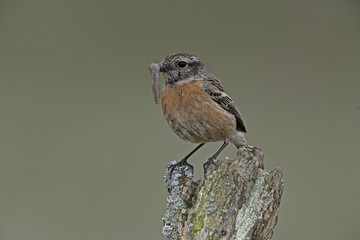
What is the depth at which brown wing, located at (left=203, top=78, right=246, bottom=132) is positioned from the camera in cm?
518

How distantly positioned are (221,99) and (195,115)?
1.38 ft

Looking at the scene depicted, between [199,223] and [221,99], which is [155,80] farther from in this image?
[199,223]

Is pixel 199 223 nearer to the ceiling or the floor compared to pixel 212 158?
nearer to the floor

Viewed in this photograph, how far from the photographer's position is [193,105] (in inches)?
195

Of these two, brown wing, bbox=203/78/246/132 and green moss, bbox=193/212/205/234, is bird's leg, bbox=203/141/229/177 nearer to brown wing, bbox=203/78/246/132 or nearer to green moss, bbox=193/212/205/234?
brown wing, bbox=203/78/246/132

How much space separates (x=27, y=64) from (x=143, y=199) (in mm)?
4168

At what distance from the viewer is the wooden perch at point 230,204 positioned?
137 inches

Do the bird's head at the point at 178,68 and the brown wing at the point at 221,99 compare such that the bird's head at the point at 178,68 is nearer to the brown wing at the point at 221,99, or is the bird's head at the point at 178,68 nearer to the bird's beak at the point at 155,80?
the bird's beak at the point at 155,80

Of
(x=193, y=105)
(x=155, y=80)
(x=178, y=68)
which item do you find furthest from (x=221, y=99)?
(x=155, y=80)

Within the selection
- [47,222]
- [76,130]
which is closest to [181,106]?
[47,222]

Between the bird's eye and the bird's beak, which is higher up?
the bird's eye

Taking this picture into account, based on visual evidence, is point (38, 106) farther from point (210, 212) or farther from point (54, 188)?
point (210, 212)

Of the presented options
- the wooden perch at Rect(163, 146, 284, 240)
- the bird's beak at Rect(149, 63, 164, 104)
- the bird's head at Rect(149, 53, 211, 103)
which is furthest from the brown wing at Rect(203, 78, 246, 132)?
the wooden perch at Rect(163, 146, 284, 240)

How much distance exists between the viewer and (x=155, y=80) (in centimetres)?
471
